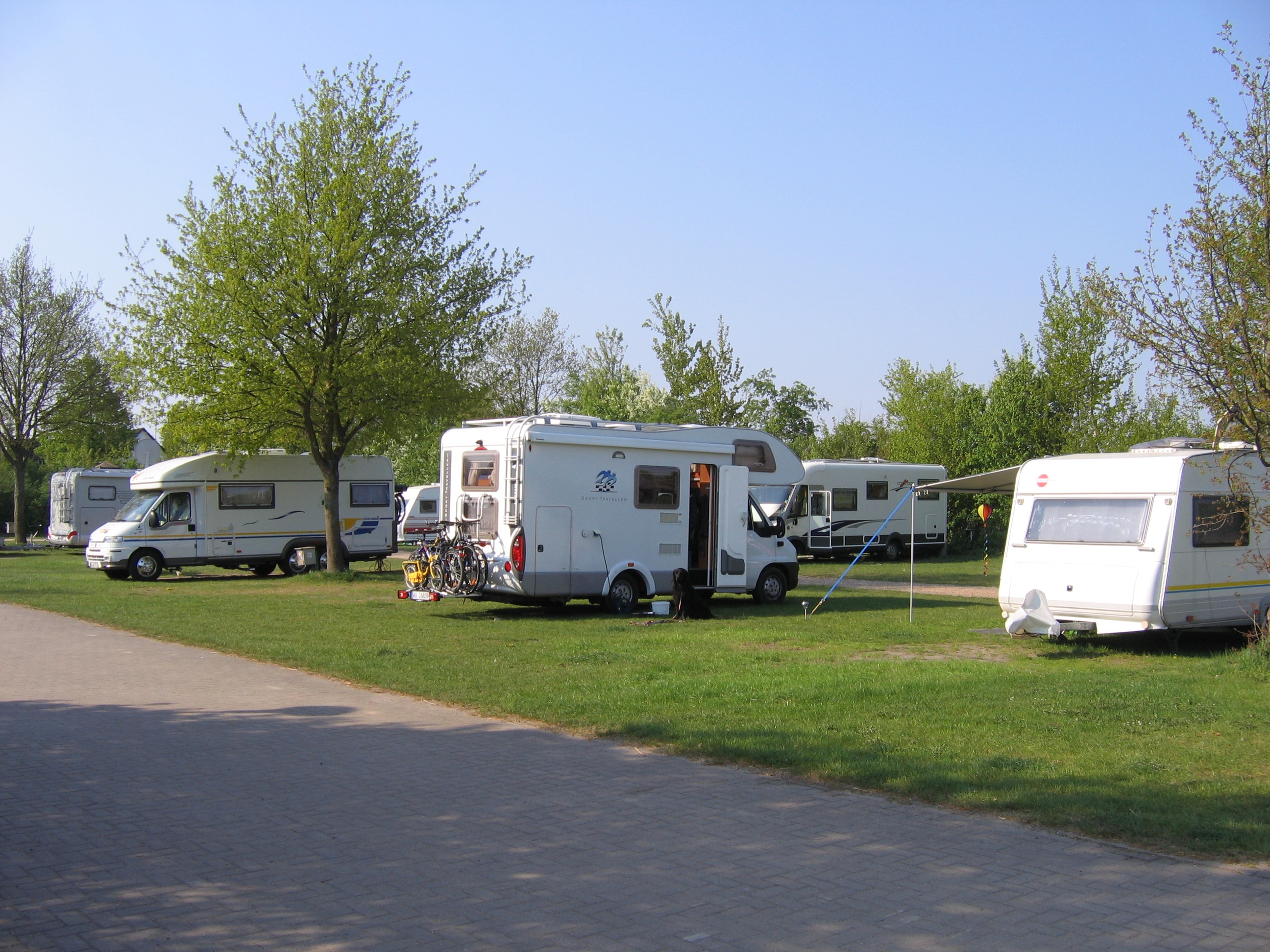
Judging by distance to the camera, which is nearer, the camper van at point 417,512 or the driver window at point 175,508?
the driver window at point 175,508

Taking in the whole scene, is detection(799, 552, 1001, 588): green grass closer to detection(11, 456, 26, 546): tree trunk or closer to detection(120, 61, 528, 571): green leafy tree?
detection(120, 61, 528, 571): green leafy tree

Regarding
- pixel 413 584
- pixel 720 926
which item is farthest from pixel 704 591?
pixel 720 926

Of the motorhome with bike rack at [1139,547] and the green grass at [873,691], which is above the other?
the motorhome with bike rack at [1139,547]

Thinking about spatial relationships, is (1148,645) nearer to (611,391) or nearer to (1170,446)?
(1170,446)

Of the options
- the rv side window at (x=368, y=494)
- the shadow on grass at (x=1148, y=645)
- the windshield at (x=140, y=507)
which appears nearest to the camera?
the shadow on grass at (x=1148, y=645)

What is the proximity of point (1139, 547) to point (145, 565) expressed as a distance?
21.0m

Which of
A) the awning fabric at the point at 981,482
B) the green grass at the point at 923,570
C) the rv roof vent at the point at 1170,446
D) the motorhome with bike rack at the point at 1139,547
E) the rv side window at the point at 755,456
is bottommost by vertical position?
the green grass at the point at 923,570

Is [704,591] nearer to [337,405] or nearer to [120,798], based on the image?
[337,405]

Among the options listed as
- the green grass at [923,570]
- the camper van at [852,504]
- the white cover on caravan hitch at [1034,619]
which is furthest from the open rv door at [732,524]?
the camper van at [852,504]

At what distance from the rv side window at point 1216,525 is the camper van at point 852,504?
16.1 m

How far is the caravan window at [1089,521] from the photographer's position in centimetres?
1291

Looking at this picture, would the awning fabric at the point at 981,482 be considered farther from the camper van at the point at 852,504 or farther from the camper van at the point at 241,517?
the camper van at the point at 241,517

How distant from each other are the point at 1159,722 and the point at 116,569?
2266 centimetres

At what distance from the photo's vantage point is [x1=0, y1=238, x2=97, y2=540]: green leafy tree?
42250 millimetres
